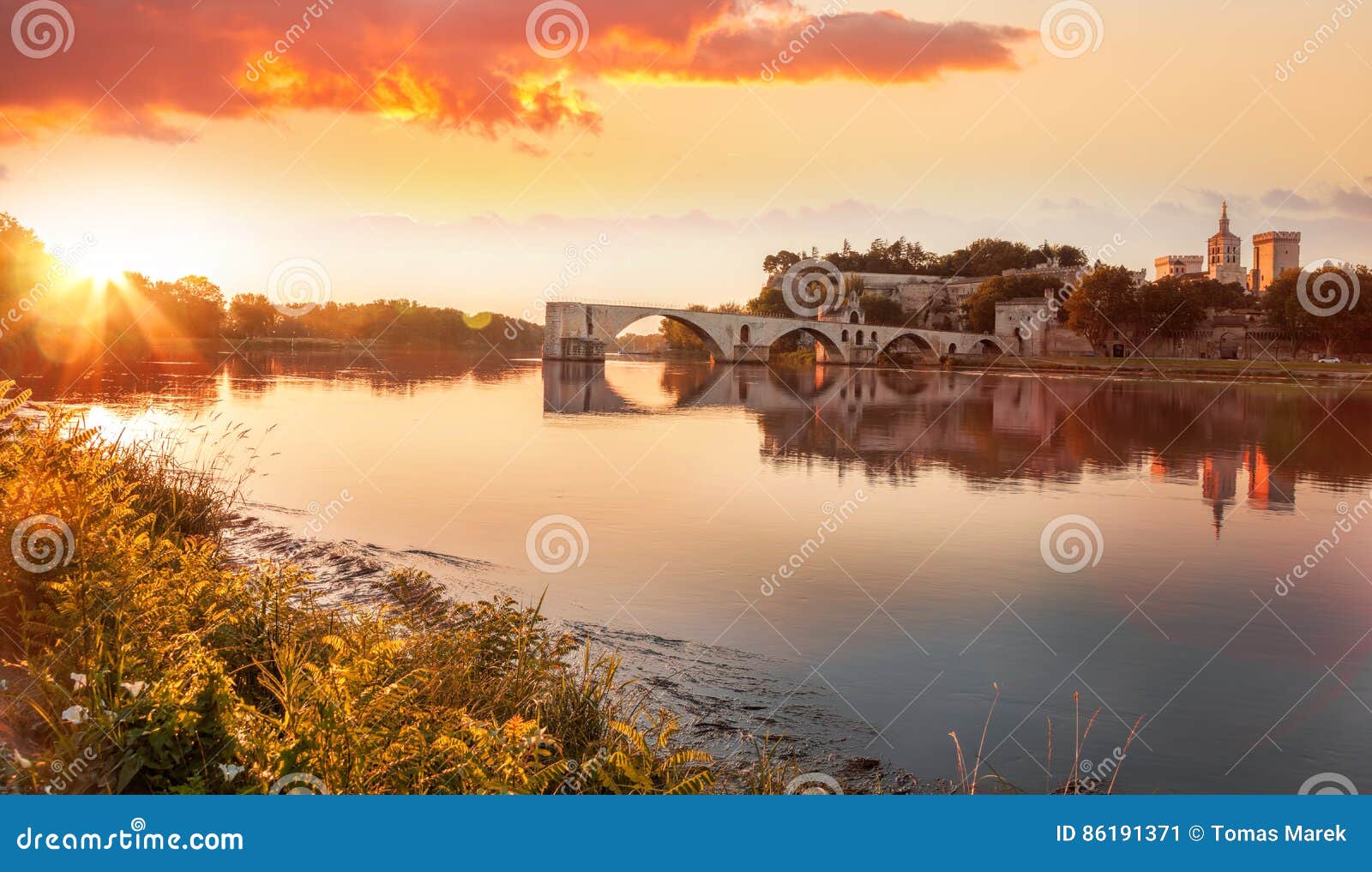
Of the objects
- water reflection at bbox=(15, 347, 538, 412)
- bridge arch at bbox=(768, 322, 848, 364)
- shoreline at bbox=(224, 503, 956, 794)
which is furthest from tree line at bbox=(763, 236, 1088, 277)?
shoreline at bbox=(224, 503, 956, 794)

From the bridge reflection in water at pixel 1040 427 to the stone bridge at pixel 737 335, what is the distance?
2905cm

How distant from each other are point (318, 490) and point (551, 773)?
42.6ft

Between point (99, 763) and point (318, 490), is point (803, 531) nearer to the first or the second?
point (318, 490)

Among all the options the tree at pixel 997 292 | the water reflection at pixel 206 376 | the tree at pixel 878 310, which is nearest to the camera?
the water reflection at pixel 206 376

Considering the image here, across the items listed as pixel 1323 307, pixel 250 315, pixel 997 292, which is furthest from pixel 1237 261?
pixel 250 315

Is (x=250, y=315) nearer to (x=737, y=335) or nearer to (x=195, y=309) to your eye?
(x=195, y=309)

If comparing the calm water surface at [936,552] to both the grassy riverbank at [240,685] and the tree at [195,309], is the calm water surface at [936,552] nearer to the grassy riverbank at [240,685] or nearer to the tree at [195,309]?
the grassy riverbank at [240,685]

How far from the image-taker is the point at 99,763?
400 cm

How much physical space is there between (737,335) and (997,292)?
3852 cm

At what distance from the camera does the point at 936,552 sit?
13.0 metres

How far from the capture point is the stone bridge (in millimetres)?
93188

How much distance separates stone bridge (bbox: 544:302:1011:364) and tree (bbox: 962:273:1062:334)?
2.19 meters

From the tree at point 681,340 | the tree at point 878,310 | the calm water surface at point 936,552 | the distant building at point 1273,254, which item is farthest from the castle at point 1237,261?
the calm water surface at point 936,552

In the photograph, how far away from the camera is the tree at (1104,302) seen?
9100 centimetres
